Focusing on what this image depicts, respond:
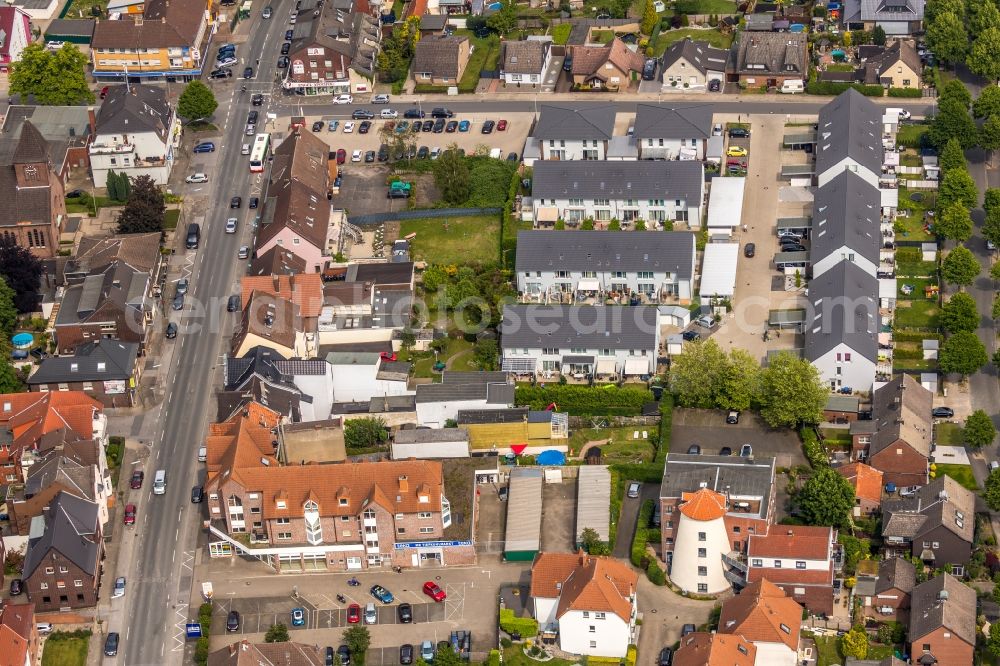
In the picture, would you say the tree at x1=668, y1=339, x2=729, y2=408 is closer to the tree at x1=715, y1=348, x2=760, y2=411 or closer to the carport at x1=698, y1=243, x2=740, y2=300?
the tree at x1=715, y1=348, x2=760, y2=411

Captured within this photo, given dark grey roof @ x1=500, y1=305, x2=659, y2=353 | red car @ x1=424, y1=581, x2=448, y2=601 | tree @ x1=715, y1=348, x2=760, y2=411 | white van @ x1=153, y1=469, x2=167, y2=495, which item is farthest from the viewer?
dark grey roof @ x1=500, y1=305, x2=659, y2=353

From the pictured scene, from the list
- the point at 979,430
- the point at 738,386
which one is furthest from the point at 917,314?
the point at 738,386

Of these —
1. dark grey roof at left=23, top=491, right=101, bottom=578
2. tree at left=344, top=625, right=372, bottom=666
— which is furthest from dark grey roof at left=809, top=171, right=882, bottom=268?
dark grey roof at left=23, top=491, right=101, bottom=578

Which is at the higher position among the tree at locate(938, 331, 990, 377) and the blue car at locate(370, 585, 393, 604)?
the tree at locate(938, 331, 990, 377)

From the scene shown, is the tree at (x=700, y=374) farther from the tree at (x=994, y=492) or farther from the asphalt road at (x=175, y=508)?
the asphalt road at (x=175, y=508)

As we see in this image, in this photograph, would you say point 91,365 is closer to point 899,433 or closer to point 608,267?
point 608,267

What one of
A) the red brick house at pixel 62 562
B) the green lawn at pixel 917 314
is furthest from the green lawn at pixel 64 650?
the green lawn at pixel 917 314

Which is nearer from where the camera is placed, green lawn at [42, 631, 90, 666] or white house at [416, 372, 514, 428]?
green lawn at [42, 631, 90, 666]

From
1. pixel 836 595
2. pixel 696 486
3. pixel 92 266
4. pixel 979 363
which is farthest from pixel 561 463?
pixel 92 266
